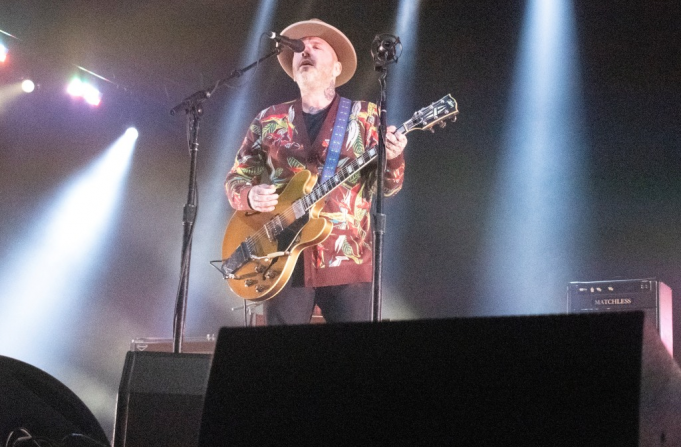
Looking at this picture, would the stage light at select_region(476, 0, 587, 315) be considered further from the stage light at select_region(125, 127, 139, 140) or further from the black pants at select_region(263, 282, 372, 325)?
the stage light at select_region(125, 127, 139, 140)

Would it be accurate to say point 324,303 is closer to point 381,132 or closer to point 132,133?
point 381,132

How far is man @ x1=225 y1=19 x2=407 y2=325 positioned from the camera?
3.02 metres

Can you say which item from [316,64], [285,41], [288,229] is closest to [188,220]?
[288,229]

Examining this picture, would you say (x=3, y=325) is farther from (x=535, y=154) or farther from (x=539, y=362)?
(x=539, y=362)

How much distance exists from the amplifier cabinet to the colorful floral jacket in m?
1.45

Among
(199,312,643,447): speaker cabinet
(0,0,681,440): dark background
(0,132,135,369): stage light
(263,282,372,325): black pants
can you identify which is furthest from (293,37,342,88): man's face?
(0,132,135,369): stage light

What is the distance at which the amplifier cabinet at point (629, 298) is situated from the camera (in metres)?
3.70

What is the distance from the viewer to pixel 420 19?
5.23 m

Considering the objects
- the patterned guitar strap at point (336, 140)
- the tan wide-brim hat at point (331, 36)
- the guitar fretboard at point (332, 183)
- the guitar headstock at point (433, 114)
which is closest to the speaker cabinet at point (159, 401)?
the guitar fretboard at point (332, 183)

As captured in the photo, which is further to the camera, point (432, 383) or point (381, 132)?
point (381, 132)

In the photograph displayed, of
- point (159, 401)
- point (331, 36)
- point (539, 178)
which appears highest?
point (331, 36)

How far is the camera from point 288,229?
313 centimetres

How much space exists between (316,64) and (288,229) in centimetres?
97

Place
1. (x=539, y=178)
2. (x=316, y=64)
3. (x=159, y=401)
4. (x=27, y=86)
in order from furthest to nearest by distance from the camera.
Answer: (x=27, y=86) → (x=539, y=178) → (x=316, y=64) → (x=159, y=401)
